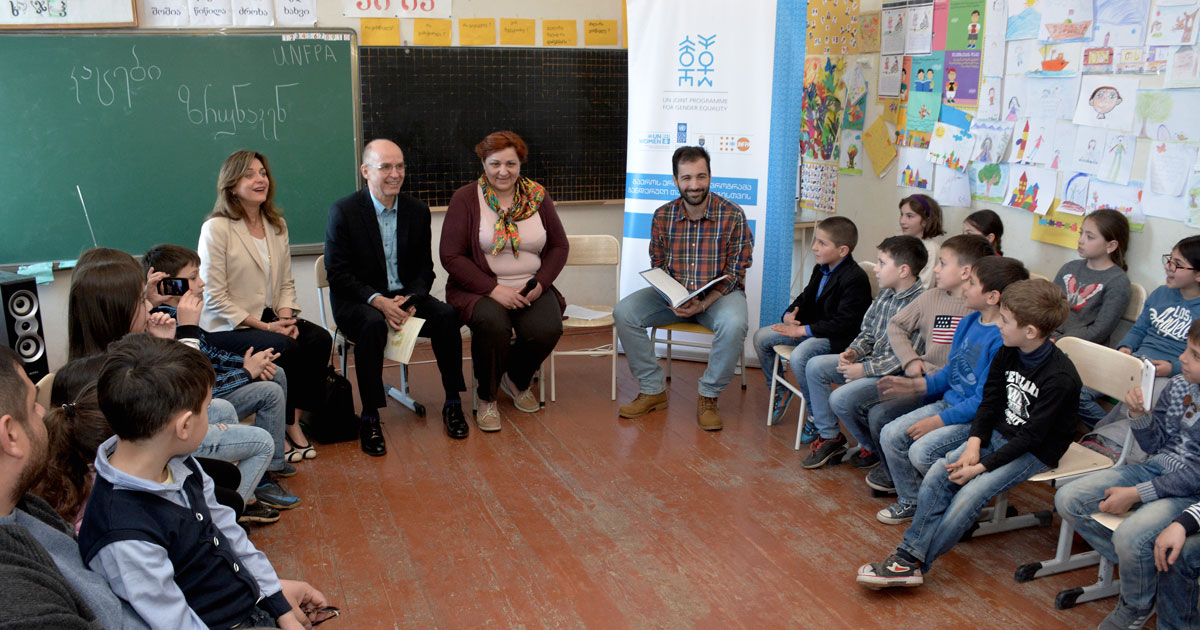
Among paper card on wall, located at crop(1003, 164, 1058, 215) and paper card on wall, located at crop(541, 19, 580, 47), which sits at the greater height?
paper card on wall, located at crop(541, 19, 580, 47)

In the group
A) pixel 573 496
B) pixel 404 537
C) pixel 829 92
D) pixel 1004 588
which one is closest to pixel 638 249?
pixel 829 92

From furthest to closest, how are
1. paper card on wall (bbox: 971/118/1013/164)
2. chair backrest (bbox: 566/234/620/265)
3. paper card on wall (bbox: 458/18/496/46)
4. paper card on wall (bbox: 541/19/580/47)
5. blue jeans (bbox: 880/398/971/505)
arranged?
paper card on wall (bbox: 541/19/580/47)
paper card on wall (bbox: 458/18/496/46)
chair backrest (bbox: 566/234/620/265)
paper card on wall (bbox: 971/118/1013/164)
blue jeans (bbox: 880/398/971/505)

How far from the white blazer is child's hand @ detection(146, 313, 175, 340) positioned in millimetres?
700

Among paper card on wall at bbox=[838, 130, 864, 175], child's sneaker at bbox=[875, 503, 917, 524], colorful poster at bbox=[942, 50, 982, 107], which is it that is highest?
colorful poster at bbox=[942, 50, 982, 107]

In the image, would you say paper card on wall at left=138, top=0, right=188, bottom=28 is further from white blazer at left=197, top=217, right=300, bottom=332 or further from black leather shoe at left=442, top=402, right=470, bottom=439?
black leather shoe at left=442, top=402, right=470, bottom=439

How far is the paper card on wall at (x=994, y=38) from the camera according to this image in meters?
4.22

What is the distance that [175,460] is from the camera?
75.7 inches

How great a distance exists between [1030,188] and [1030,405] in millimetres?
1711

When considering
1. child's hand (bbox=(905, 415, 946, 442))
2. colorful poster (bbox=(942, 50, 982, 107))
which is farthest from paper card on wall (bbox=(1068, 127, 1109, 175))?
child's hand (bbox=(905, 415, 946, 442))

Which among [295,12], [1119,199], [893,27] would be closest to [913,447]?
[1119,199]

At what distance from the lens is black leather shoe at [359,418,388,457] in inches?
156

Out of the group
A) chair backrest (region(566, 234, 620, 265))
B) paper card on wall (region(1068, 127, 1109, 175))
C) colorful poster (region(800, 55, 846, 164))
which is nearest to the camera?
paper card on wall (region(1068, 127, 1109, 175))

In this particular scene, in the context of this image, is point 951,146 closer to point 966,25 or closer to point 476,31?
point 966,25

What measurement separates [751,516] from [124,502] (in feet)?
7.35
